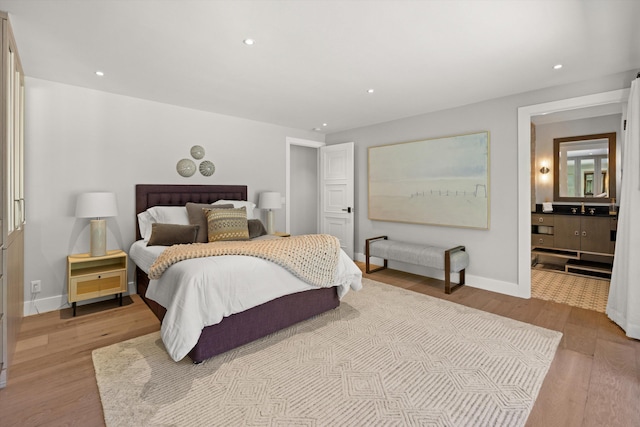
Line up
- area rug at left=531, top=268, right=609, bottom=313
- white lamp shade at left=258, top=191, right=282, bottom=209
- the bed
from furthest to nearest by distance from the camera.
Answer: white lamp shade at left=258, top=191, right=282, bottom=209 → area rug at left=531, top=268, right=609, bottom=313 → the bed

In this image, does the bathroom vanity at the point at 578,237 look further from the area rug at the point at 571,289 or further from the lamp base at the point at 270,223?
the lamp base at the point at 270,223

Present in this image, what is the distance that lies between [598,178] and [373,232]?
357 cm

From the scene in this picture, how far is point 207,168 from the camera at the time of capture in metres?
4.35

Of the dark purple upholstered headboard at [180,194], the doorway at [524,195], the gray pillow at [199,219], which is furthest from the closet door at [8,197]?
the doorway at [524,195]

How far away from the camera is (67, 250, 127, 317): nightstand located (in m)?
3.08

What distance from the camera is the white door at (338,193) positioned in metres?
5.43

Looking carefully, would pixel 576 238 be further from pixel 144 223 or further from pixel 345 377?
pixel 144 223

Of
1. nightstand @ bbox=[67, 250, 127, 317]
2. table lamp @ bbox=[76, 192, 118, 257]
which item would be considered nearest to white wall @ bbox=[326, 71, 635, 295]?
nightstand @ bbox=[67, 250, 127, 317]

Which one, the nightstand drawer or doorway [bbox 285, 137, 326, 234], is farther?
doorway [bbox 285, 137, 326, 234]

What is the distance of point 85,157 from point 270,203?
2.33 meters

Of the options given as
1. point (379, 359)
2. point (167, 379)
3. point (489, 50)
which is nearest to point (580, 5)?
point (489, 50)

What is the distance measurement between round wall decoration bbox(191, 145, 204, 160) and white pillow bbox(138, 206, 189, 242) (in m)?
0.89

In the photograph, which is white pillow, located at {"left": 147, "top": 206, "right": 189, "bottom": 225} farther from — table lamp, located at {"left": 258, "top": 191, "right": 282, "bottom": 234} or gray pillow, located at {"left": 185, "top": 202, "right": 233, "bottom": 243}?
table lamp, located at {"left": 258, "top": 191, "right": 282, "bottom": 234}

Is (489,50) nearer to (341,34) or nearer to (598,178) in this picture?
(341,34)
